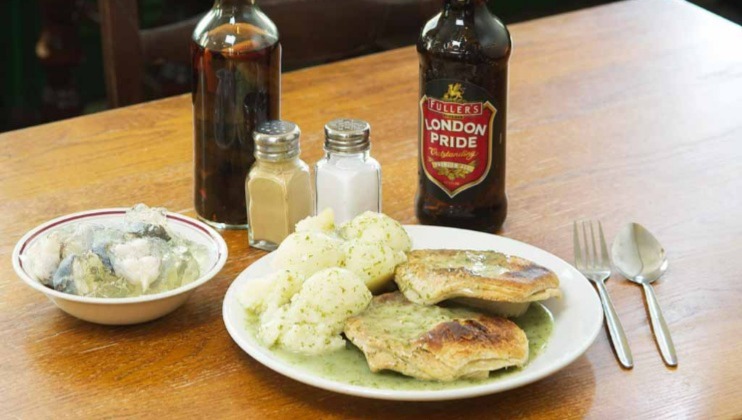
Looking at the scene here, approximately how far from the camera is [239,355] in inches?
40.6

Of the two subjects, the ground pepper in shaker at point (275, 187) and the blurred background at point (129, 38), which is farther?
the blurred background at point (129, 38)

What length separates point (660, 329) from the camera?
1066 mm

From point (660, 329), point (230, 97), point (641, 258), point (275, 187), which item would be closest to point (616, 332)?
point (660, 329)

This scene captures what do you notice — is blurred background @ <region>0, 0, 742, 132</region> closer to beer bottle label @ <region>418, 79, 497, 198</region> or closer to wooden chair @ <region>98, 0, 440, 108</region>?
wooden chair @ <region>98, 0, 440, 108</region>

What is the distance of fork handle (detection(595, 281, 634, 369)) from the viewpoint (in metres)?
1.01

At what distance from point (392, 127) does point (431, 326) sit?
0.66 metres

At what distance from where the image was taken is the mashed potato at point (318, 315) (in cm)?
98

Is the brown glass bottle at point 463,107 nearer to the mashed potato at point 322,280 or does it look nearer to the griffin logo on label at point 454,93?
the griffin logo on label at point 454,93

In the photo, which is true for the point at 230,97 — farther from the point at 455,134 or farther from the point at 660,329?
the point at 660,329

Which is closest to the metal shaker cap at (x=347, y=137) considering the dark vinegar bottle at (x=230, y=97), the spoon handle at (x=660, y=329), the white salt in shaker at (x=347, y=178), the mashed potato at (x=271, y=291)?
the white salt in shaker at (x=347, y=178)

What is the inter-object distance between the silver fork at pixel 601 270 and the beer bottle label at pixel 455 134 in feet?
0.44

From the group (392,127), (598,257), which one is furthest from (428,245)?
(392,127)

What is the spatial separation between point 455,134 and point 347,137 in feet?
0.39

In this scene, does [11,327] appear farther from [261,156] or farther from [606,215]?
[606,215]
